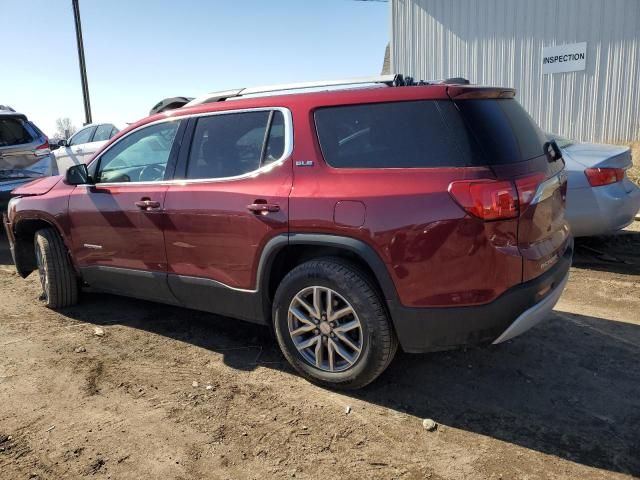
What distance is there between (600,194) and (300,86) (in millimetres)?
3656

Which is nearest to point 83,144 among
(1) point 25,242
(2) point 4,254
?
(2) point 4,254

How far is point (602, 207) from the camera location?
5484mm

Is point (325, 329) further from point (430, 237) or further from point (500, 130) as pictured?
point (500, 130)

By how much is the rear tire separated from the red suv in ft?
2.90

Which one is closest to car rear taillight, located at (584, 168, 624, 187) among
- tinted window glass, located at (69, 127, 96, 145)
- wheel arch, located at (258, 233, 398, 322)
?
wheel arch, located at (258, 233, 398, 322)

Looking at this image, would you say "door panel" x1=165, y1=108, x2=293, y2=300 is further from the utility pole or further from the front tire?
the utility pole

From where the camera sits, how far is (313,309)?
10.7 ft

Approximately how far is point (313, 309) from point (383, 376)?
694 millimetres

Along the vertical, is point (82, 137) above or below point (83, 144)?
above

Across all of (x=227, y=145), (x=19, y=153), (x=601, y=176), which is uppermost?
(x=227, y=145)

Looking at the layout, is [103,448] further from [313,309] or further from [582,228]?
[582,228]

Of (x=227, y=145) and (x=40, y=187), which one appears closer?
(x=227, y=145)

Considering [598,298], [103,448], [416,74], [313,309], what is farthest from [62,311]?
[416,74]

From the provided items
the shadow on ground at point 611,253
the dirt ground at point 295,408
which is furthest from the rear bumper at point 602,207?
the dirt ground at point 295,408
